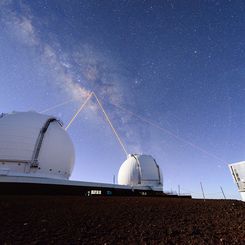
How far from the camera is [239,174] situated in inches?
1005

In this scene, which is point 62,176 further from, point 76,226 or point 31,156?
point 76,226

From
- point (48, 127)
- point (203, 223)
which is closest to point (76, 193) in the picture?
point (48, 127)

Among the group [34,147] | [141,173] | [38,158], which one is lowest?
[38,158]

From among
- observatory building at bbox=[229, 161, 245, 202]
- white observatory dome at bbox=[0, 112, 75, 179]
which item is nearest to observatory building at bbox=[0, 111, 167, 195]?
white observatory dome at bbox=[0, 112, 75, 179]

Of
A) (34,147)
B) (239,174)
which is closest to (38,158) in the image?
(34,147)

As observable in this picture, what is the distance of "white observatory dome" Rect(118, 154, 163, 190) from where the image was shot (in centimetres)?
3425

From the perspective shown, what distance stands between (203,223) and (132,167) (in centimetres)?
3018

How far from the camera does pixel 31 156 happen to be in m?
19.2

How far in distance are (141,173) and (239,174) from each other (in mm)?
15593

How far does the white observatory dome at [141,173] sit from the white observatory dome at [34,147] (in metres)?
14.6

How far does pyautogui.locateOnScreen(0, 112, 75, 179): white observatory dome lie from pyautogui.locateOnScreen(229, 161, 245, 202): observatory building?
2234cm

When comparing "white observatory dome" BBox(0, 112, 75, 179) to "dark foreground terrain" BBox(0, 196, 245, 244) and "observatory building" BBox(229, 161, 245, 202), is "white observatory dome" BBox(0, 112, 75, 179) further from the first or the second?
"observatory building" BBox(229, 161, 245, 202)

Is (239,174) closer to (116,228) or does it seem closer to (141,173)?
(141,173)

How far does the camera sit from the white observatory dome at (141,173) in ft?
112
